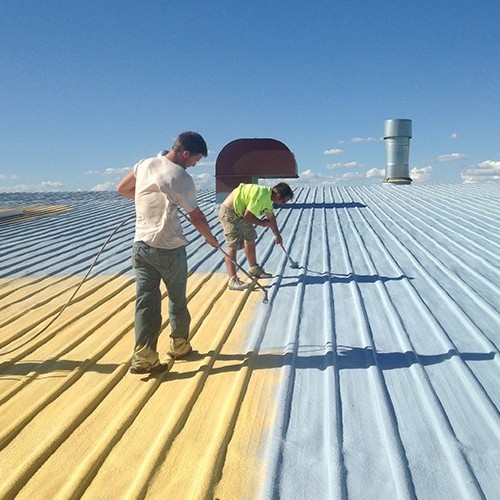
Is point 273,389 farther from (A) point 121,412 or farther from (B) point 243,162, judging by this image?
(B) point 243,162

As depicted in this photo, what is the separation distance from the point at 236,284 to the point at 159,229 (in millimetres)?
2430

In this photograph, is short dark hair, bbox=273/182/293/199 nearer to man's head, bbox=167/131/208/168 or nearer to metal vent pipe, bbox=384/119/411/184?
man's head, bbox=167/131/208/168

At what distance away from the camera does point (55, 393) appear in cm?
327

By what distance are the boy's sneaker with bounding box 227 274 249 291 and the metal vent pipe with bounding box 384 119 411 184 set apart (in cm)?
1683

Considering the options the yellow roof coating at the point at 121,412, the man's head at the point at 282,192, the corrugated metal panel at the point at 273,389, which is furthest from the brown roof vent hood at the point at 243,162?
the yellow roof coating at the point at 121,412

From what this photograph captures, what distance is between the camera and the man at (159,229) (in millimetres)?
3266

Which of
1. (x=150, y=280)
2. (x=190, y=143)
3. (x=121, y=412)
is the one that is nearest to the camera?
(x=121, y=412)

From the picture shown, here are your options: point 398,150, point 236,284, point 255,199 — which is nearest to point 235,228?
point 255,199

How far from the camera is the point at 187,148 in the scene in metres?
3.28

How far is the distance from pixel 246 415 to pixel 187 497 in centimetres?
76

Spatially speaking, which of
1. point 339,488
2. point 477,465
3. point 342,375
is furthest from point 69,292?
point 477,465

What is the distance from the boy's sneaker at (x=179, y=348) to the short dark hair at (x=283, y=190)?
2332mm

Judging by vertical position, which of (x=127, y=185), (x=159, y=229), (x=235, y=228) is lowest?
(x=235, y=228)

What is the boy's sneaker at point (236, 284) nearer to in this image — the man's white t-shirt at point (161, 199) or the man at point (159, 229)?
the man at point (159, 229)
